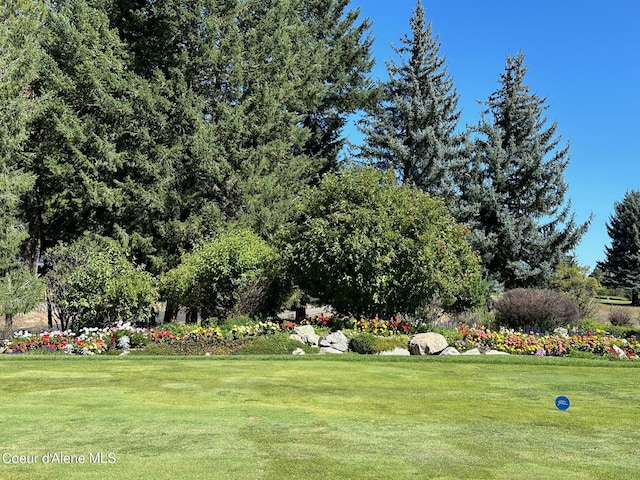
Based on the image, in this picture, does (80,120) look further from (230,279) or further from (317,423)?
(317,423)

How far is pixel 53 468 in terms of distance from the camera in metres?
4.28

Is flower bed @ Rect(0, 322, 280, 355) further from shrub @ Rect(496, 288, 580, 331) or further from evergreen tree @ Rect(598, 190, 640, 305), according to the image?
evergreen tree @ Rect(598, 190, 640, 305)

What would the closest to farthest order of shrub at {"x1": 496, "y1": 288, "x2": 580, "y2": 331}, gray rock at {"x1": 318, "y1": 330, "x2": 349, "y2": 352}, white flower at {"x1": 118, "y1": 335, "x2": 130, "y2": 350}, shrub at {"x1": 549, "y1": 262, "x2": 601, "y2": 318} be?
white flower at {"x1": 118, "y1": 335, "x2": 130, "y2": 350}, gray rock at {"x1": 318, "y1": 330, "x2": 349, "y2": 352}, shrub at {"x1": 496, "y1": 288, "x2": 580, "y2": 331}, shrub at {"x1": 549, "y1": 262, "x2": 601, "y2": 318}

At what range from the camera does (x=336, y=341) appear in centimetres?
1453

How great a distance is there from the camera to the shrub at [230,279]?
688 inches

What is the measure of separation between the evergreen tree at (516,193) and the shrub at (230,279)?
44.1 feet

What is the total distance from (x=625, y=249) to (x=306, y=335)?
139ft

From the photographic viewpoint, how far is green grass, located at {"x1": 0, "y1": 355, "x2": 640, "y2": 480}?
174 inches

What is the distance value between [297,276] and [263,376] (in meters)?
8.85

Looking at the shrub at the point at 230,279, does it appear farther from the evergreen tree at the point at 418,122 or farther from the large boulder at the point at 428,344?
the evergreen tree at the point at 418,122

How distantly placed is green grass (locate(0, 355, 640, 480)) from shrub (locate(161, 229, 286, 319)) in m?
7.00

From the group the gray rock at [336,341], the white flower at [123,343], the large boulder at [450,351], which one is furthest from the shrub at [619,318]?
the white flower at [123,343]

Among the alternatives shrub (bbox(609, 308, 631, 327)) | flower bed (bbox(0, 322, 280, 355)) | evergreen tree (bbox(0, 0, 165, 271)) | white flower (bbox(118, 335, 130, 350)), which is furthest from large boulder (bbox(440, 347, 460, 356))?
shrub (bbox(609, 308, 631, 327))

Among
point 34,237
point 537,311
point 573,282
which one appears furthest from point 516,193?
point 34,237
